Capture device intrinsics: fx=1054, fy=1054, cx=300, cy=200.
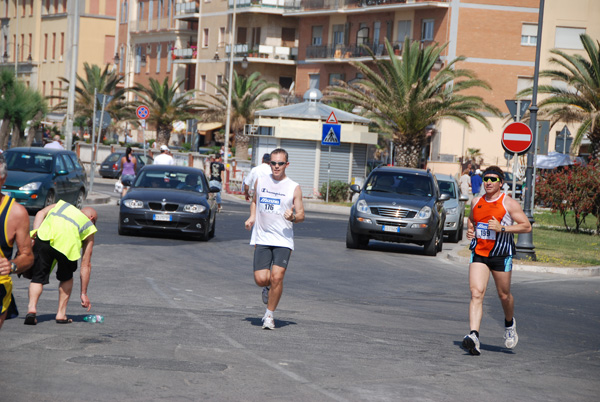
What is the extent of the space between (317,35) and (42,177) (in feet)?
173

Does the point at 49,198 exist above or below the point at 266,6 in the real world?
below

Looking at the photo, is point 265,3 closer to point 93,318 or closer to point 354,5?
point 354,5

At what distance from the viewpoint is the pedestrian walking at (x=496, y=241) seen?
10414 mm

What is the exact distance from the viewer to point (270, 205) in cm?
1109

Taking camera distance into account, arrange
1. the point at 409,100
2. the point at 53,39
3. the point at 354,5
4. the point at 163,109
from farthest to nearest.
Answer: the point at 53,39, the point at 163,109, the point at 354,5, the point at 409,100

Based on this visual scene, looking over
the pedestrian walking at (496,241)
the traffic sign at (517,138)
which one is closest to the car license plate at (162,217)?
the traffic sign at (517,138)

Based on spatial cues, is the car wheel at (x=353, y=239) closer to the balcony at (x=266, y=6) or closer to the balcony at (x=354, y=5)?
the balcony at (x=354, y=5)

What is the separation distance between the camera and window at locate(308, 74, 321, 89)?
74.7 metres

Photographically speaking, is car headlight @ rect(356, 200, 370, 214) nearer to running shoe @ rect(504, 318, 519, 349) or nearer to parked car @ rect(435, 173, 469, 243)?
parked car @ rect(435, 173, 469, 243)

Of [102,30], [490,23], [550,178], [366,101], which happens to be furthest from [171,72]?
[550,178]

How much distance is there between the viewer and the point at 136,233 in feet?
71.5

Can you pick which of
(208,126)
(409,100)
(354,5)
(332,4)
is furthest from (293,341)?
(208,126)

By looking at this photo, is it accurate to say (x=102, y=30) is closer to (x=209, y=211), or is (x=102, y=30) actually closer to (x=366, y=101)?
(x=366, y=101)

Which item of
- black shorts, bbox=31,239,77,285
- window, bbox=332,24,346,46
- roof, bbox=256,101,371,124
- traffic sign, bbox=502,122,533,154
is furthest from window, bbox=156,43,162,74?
black shorts, bbox=31,239,77,285
